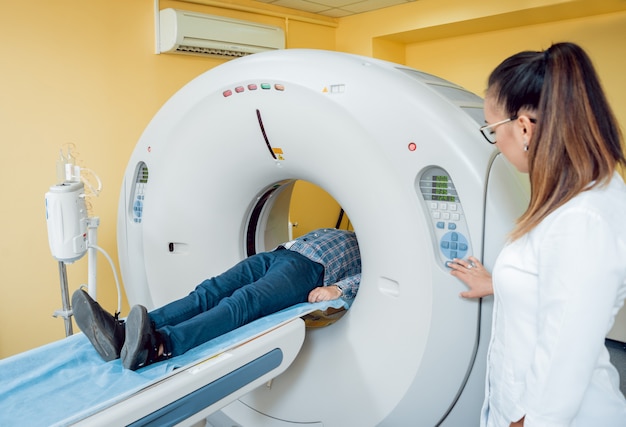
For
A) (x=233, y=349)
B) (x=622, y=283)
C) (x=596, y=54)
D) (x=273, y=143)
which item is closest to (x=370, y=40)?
(x=596, y=54)

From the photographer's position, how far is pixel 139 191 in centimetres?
200

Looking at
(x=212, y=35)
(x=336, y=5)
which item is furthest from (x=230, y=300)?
(x=336, y=5)

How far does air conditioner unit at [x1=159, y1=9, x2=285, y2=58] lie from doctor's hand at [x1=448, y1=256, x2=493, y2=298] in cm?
207

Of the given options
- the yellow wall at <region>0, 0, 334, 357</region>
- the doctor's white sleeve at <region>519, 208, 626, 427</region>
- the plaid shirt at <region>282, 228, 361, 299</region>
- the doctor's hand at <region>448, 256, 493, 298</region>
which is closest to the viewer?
the doctor's white sleeve at <region>519, 208, 626, 427</region>

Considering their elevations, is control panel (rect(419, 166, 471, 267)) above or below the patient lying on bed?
above

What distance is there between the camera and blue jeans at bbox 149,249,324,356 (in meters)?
1.39

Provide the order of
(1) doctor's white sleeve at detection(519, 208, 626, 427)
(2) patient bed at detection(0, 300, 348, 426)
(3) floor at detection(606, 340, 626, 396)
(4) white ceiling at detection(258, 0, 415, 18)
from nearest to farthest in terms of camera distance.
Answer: (1) doctor's white sleeve at detection(519, 208, 626, 427) → (2) patient bed at detection(0, 300, 348, 426) → (3) floor at detection(606, 340, 626, 396) → (4) white ceiling at detection(258, 0, 415, 18)

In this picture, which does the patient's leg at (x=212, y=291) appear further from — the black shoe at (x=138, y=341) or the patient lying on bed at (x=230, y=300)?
the black shoe at (x=138, y=341)

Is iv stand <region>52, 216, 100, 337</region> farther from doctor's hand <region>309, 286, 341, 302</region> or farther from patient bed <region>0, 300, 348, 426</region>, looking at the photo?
doctor's hand <region>309, 286, 341, 302</region>

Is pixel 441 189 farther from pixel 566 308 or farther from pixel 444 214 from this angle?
pixel 566 308

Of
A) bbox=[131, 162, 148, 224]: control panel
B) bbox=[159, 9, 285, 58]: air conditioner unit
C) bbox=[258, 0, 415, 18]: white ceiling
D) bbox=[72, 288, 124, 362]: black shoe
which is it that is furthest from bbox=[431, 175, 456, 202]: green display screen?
bbox=[258, 0, 415, 18]: white ceiling

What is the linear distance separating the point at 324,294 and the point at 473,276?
58cm

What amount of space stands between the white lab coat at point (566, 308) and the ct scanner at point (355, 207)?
330 mm

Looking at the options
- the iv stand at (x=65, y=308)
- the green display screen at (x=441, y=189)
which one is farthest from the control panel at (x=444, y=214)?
the iv stand at (x=65, y=308)
